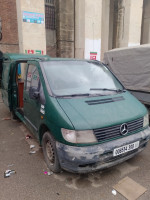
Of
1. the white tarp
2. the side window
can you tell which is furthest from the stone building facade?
the side window

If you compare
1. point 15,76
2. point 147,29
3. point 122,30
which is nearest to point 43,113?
point 15,76

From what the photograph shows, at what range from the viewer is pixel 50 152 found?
2.82 m

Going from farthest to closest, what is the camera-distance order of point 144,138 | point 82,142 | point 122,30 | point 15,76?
1. point 122,30
2. point 15,76
3. point 144,138
4. point 82,142

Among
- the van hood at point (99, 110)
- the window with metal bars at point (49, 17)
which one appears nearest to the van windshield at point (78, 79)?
the van hood at point (99, 110)

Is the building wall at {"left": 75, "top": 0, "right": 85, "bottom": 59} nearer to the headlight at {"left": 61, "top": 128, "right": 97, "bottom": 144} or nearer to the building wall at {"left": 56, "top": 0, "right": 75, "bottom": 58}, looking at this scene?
the building wall at {"left": 56, "top": 0, "right": 75, "bottom": 58}

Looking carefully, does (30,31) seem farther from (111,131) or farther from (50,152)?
(111,131)

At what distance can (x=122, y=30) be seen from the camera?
14344 millimetres

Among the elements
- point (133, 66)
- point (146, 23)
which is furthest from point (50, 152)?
point (146, 23)

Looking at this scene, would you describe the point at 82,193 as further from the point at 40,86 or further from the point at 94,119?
the point at 40,86

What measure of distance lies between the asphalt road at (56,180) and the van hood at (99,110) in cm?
93

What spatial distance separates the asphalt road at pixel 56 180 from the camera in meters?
2.34

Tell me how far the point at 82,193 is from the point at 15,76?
3.74 meters

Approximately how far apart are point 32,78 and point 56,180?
195 cm

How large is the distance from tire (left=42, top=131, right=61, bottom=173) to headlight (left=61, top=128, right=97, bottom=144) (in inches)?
14.7
